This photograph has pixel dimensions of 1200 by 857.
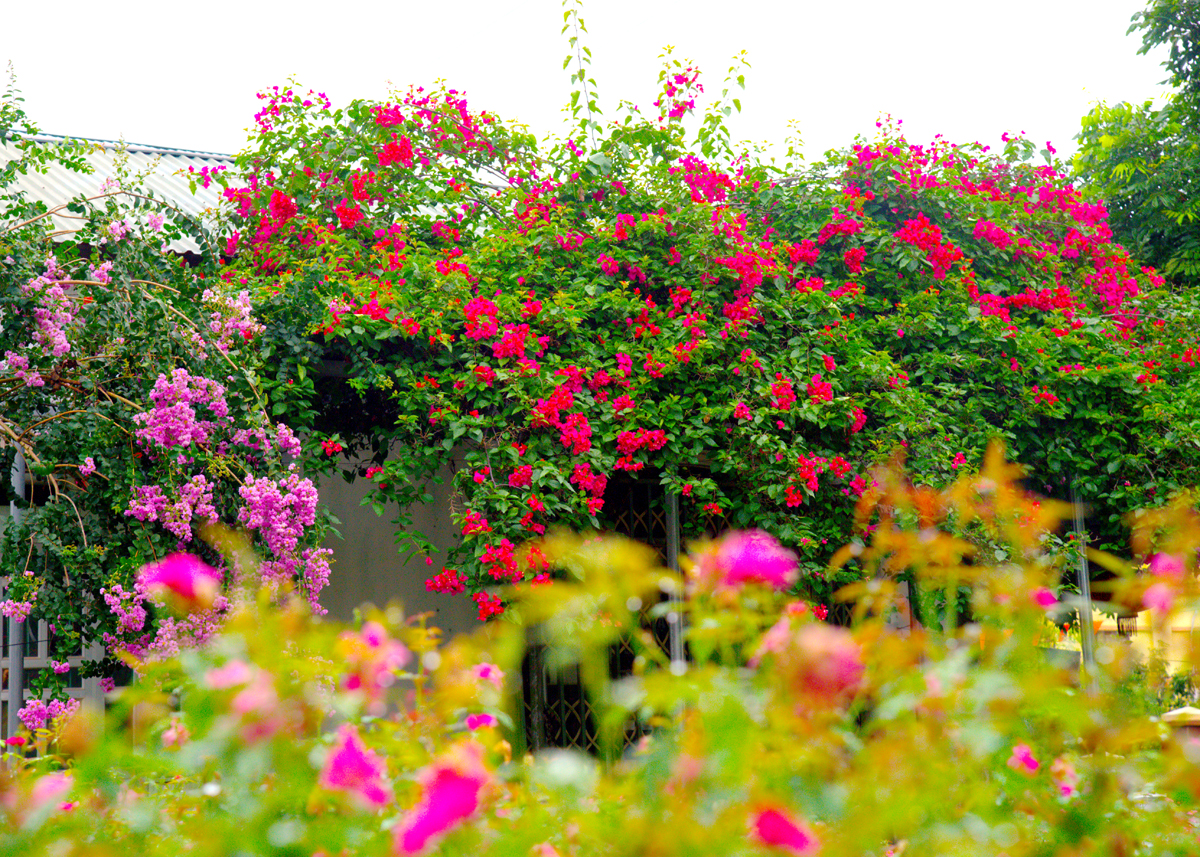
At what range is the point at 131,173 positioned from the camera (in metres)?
6.85

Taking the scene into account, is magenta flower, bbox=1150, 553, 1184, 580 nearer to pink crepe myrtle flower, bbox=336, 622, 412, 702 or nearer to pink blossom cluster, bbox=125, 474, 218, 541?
pink crepe myrtle flower, bbox=336, 622, 412, 702

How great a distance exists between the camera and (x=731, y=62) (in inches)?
221

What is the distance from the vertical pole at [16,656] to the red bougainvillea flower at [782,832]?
11.3 feet

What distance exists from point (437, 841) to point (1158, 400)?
5490mm

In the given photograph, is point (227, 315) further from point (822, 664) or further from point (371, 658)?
Answer: point (822, 664)

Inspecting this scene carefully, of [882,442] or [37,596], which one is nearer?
[37,596]

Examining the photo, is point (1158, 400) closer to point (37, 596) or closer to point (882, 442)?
point (882, 442)

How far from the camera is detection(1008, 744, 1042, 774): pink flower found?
1546 millimetres

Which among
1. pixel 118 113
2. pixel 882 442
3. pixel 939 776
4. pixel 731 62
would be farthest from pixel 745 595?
pixel 118 113

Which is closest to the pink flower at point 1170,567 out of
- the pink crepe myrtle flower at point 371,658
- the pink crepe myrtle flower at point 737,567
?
the pink crepe myrtle flower at point 737,567

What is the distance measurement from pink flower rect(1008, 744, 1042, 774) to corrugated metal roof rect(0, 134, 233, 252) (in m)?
3.73

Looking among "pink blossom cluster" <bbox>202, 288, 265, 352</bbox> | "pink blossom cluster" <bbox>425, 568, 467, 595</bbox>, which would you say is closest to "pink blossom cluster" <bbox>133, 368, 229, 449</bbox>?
"pink blossom cluster" <bbox>202, 288, 265, 352</bbox>

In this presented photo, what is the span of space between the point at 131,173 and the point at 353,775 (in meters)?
6.72

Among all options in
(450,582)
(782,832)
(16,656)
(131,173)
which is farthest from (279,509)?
(131,173)
